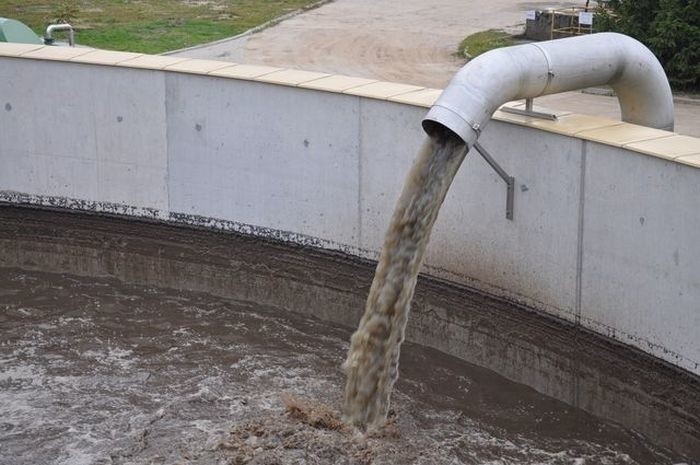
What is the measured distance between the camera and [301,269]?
1242 cm

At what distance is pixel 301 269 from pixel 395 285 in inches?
102

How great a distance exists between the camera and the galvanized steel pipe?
9445mm

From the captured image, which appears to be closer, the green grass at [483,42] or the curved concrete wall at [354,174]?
the curved concrete wall at [354,174]

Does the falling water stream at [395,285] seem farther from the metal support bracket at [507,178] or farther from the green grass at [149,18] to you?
the green grass at [149,18]

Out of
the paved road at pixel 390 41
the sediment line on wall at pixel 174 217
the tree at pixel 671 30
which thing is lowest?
the sediment line on wall at pixel 174 217

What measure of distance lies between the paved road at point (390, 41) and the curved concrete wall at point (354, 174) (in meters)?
7.95

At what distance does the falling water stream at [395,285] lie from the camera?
971 cm

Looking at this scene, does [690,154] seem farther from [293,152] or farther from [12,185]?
[12,185]

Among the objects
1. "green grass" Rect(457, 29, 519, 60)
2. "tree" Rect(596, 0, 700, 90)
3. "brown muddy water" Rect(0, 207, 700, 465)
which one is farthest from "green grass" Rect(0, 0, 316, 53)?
"brown muddy water" Rect(0, 207, 700, 465)

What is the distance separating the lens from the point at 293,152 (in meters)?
12.3

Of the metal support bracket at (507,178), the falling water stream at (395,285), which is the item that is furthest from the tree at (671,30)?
the falling water stream at (395,285)

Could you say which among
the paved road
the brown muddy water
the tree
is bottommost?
the brown muddy water

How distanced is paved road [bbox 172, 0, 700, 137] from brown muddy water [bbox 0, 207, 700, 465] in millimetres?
8299

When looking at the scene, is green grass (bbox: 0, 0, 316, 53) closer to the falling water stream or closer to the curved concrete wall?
the curved concrete wall
